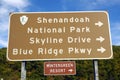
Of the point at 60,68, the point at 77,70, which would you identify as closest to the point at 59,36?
the point at 60,68

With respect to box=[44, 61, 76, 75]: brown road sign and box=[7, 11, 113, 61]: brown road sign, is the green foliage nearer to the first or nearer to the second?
box=[7, 11, 113, 61]: brown road sign

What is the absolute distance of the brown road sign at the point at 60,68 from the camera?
35.8 ft

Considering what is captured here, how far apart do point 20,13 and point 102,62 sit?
50185mm

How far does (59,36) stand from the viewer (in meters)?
11.3

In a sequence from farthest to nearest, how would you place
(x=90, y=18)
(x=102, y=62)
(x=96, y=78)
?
1. (x=102, y=62)
2. (x=90, y=18)
3. (x=96, y=78)

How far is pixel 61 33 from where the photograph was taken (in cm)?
1130

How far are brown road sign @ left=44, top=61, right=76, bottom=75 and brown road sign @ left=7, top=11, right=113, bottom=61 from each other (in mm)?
217

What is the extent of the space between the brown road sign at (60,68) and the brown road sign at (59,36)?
0.22 metres

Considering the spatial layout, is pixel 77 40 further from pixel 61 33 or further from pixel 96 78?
pixel 96 78

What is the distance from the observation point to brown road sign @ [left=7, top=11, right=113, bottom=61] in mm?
11062

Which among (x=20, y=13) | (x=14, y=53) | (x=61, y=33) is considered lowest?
(x=14, y=53)

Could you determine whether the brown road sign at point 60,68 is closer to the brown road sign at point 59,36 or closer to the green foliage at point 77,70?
the brown road sign at point 59,36

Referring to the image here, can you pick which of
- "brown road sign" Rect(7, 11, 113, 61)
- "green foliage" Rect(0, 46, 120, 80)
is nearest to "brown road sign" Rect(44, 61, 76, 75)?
"brown road sign" Rect(7, 11, 113, 61)

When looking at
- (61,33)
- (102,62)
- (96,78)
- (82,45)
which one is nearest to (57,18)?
(61,33)
